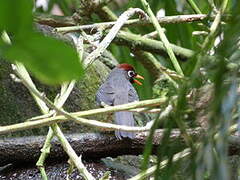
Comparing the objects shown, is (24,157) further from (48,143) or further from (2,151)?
(48,143)

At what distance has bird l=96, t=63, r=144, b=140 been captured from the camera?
7.45ft

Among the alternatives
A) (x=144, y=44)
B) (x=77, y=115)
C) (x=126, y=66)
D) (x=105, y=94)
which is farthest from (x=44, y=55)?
(x=126, y=66)

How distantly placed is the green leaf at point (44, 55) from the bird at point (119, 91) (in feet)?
5.67

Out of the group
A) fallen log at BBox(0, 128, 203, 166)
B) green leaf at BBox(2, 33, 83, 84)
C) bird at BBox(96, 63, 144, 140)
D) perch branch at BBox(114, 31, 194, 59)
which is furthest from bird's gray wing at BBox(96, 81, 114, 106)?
green leaf at BBox(2, 33, 83, 84)

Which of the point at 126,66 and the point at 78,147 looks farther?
the point at 126,66

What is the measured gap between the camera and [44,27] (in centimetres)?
265

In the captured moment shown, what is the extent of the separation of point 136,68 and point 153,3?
1.95ft

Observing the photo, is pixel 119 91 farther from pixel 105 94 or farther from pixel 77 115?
pixel 77 115

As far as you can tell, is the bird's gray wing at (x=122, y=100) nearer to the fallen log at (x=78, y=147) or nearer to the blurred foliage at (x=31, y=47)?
the fallen log at (x=78, y=147)

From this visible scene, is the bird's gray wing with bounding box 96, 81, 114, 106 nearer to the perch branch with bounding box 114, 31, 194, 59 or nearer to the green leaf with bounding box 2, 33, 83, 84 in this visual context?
the perch branch with bounding box 114, 31, 194, 59

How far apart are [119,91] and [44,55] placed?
227 centimetres

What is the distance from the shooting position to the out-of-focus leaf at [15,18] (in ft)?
1.50

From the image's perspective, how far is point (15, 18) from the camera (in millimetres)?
459

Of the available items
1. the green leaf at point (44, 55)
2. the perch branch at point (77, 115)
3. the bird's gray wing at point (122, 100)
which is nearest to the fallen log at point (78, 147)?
the bird's gray wing at point (122, 100)
